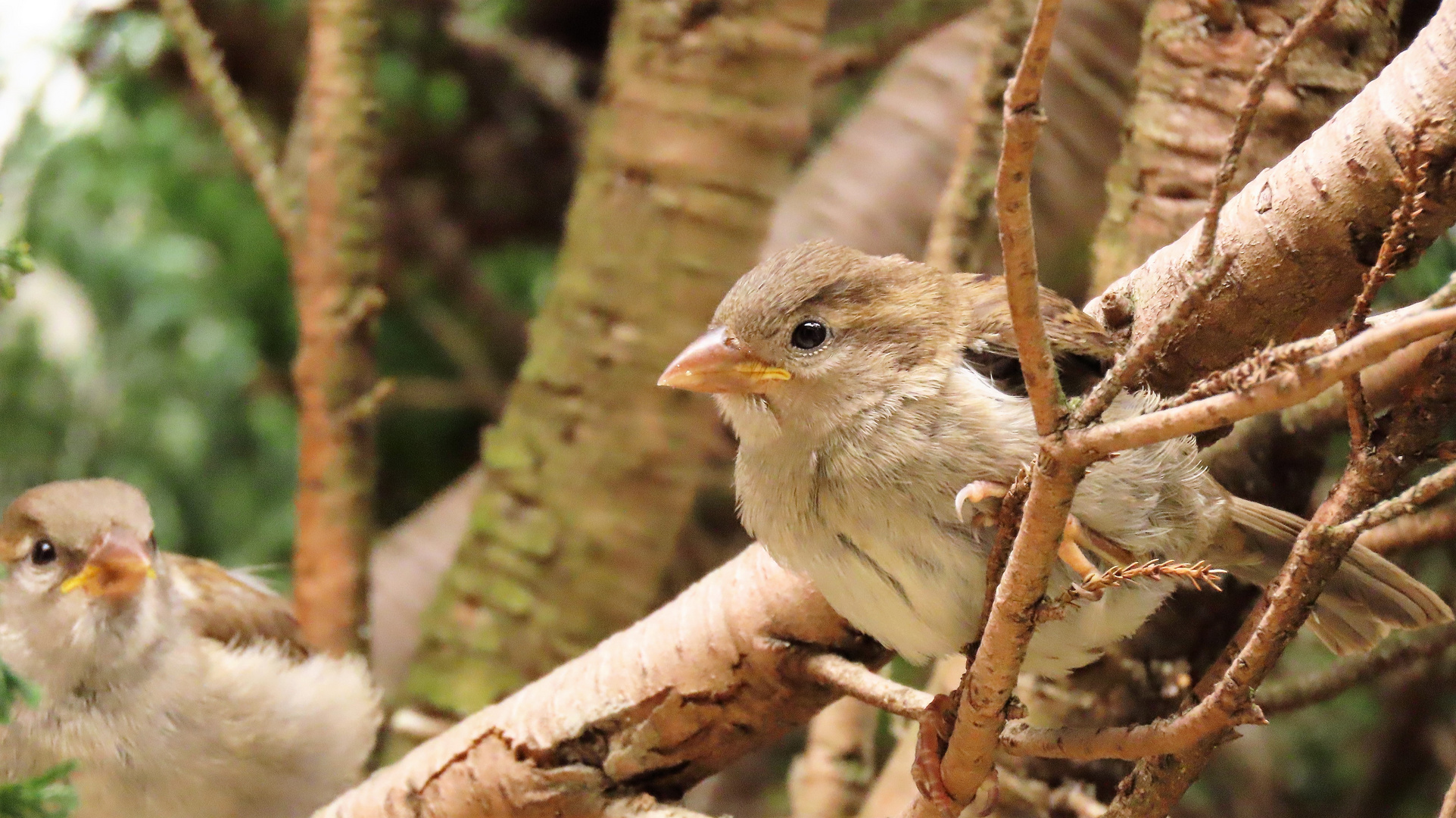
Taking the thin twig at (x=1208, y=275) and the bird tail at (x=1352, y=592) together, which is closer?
the thin twig at (x=1208, y=275)

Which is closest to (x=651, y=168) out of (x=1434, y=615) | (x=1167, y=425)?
(x=1434, y=615)

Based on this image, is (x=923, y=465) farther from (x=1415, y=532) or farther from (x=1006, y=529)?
(x=1415, y=532)

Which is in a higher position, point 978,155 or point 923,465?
point 978,155

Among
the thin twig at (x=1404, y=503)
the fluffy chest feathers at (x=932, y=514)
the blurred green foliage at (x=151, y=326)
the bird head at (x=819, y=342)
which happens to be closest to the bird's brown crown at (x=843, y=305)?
the bird head at (x=819, y=342)

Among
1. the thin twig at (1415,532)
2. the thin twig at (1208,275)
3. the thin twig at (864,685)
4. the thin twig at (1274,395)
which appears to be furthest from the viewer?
the thin twig at (1415,532)

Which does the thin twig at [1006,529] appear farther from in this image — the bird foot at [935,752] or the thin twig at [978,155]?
the thin twig at [978,155]

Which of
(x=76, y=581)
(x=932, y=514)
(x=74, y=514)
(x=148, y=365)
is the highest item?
(x=932, y=514)

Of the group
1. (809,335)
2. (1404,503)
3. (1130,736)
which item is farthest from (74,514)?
(1404,503)
